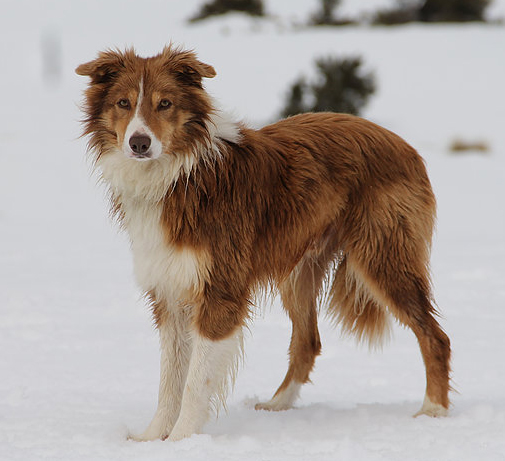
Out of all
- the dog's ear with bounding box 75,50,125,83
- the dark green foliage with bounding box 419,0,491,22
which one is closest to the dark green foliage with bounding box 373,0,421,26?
the dark green foliage with bounding box 419,0,491,22

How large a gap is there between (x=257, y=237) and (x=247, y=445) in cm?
120

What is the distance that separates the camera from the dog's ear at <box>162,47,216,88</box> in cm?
441

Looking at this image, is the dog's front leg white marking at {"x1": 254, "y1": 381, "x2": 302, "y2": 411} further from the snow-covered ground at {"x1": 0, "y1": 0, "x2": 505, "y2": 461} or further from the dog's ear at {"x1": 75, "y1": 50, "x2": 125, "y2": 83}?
the dog's ear at {"x1": 75, "y1": 50, "x2": 125, "y2": 83}

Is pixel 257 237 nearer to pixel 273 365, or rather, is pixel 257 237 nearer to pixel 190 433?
pixel 190 433

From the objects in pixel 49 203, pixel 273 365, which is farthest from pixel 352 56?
pixel 273 365

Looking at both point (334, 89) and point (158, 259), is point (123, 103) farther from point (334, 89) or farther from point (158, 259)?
point (334, 89)

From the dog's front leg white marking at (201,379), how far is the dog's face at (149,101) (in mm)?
1101

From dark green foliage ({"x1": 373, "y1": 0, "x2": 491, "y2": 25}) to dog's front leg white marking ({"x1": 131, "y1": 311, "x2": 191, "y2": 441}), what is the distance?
26836 mm

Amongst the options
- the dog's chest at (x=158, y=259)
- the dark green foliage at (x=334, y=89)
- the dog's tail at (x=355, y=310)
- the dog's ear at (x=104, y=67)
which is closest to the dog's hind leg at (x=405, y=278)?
the dog's tail at (x=355, y=310)

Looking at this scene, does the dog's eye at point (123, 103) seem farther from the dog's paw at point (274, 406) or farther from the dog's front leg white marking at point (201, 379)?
the dog's paw at point (274, 406)

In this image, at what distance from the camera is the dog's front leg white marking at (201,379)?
4465mm

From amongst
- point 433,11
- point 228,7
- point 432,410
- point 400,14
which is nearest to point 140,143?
point 432,410

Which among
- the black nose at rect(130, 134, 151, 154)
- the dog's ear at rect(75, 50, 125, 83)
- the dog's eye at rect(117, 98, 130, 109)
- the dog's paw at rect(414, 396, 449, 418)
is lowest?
the dog's paw at rect(414, 396, 449, 418)

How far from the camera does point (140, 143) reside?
13.5 feet
